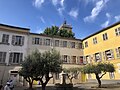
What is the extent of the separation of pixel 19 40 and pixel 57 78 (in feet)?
35.6

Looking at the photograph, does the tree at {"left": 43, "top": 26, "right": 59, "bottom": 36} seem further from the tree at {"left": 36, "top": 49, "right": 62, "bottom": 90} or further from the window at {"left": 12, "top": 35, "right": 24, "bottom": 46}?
the tree at {"left": 36, "top": 49, "right": 62, "bottom": 90}

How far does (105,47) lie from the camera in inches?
1002

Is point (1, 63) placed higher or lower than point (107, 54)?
lower

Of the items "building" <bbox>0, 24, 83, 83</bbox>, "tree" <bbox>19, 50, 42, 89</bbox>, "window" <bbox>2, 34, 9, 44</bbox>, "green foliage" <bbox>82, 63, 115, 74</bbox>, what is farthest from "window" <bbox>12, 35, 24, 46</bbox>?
"green foliage" <bbox>82, 63, 115, 74</bbox>

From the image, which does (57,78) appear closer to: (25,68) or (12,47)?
(12,47)

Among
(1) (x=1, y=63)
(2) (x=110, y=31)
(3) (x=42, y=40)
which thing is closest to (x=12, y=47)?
(1) (x=1, y=63)

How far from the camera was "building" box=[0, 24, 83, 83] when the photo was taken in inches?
915

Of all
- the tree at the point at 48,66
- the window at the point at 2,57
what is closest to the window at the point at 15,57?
the window at the point at 2,57

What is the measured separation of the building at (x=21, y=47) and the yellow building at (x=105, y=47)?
2.91 m

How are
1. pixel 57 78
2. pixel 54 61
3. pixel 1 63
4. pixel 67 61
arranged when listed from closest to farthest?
pixel 54 61 < pixel 1 63 < pixel 57 78 < pixel 67 61

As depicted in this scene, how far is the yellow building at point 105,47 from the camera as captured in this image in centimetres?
2300

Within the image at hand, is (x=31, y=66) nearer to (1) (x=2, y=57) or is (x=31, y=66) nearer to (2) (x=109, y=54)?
(1) (x=2, y=57)

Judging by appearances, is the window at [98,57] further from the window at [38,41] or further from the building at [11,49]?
the building at [11,49]

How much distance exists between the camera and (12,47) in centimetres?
2444
